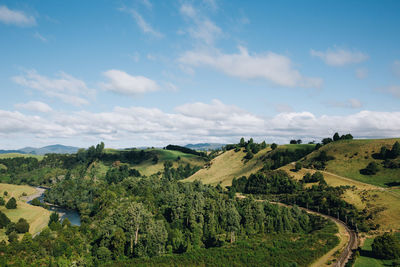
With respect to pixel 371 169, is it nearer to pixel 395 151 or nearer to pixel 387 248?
pixel 395 151

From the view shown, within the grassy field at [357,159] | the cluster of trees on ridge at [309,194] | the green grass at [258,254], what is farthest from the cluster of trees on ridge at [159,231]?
the grassy field at [357,159]

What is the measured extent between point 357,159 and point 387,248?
10805cm

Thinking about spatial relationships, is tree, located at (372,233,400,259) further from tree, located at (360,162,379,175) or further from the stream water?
the stream water

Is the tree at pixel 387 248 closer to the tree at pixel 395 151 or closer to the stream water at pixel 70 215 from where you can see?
the tree at pixel 395 151

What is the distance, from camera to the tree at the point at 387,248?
65.8 metres

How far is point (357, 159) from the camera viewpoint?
528 feet

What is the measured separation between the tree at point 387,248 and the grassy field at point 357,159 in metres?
74.1

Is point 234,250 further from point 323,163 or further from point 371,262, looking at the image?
point 323,163

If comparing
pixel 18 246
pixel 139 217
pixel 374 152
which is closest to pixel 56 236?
pixel 18 246

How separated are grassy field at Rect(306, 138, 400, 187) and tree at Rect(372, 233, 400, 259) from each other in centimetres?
7410

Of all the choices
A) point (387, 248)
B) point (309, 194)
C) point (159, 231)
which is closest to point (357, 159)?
point (309, 194)

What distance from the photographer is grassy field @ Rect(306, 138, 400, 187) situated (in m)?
136

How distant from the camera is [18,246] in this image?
71.4 metres

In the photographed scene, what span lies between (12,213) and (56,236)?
2801 inches
